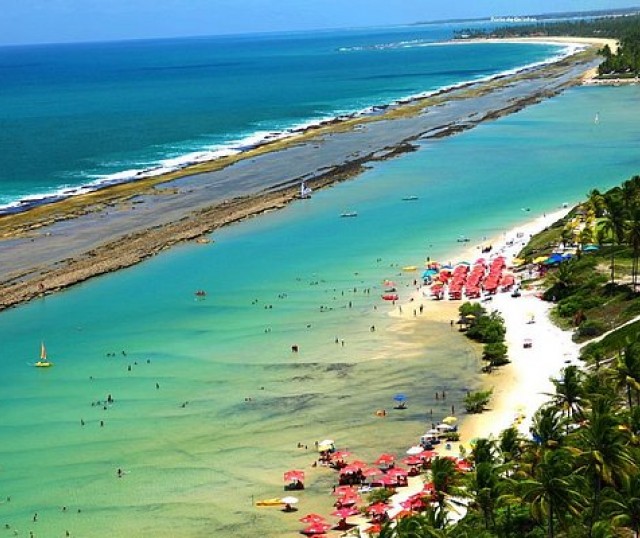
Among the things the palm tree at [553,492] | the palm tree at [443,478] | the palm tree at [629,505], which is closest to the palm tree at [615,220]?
the palm tree at [443,478]

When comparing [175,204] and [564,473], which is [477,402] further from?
[175,204]

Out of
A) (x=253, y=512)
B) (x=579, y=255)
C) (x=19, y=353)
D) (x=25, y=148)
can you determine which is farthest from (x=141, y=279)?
(x=25, y=148)

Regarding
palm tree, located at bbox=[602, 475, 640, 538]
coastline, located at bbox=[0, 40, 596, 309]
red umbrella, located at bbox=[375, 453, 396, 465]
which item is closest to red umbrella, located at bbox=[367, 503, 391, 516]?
red umbrella, located at bbox=[375, 453, 396, 465]

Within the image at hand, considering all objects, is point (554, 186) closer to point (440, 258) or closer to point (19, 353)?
point (440, 258)

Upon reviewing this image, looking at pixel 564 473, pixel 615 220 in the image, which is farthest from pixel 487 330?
pixel 564 473

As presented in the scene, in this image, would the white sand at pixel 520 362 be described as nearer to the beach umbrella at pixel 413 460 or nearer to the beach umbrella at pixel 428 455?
the beach umbrella at pixel 428 455

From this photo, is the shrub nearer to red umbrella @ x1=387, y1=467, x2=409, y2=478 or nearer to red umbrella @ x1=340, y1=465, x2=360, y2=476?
red umbrella @ x1=387, y1=467, x2=409, y2=478

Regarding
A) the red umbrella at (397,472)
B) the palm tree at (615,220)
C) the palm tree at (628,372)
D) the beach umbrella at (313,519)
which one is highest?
the palm tree at (615,220)
